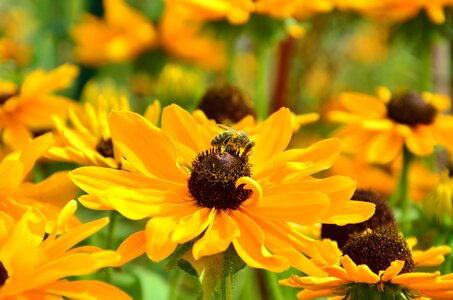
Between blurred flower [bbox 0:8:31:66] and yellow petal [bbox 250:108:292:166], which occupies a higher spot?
yellow petal [bbox 250:108:292:166]

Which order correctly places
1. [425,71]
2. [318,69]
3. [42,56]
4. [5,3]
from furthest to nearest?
[5,3] < [318,69] < [42,56] < [425,71]

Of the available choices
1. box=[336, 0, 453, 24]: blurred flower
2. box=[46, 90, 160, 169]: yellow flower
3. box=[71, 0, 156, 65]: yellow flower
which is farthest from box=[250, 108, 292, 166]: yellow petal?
box=[71, 0, 156, 65]: yellow flower

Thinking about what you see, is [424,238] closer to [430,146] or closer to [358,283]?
[430,146]

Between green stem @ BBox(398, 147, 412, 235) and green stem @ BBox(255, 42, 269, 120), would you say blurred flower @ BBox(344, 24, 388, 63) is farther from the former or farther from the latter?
green stem @ BBox(398, 147, 412, 235)

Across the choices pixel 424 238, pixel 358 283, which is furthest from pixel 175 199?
pixel 424 238

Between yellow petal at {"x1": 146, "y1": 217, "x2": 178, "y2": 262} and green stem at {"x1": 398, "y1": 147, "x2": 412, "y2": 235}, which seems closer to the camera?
yellow petal at {"x1": 146, "y1": 217, "x2": 178, "y2": 262}

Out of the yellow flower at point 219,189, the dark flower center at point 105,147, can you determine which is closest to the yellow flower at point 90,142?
the dark flower center at point 105,147

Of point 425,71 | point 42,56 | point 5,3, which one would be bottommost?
point 5,3
